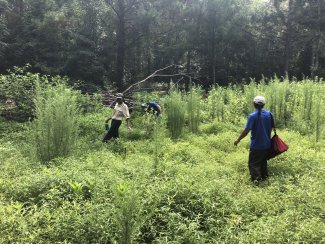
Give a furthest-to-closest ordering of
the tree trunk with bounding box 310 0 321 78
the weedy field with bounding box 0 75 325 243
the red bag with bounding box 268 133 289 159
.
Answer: the tree trunk with bounding box 310 0 321 78 → the red bag with bounding box 268 133 289 159 → the weedy field with bounding box 0 75 325 243

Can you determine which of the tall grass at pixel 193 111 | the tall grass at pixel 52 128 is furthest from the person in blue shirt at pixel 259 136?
the tall grass at pixel 193 111

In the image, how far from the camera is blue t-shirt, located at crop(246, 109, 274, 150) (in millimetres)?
5445

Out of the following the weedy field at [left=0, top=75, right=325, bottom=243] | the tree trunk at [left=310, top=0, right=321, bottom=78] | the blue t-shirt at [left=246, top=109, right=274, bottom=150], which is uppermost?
the tree trunk at [left=310, top=0, right=321, bottom=78]

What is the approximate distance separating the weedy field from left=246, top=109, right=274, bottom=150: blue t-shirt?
565 mm

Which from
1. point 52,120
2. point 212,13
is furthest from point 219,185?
point 212,13

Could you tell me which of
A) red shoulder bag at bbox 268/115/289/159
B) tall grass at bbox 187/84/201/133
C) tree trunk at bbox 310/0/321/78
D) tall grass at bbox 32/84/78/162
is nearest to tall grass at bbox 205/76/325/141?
tall grass at bbox 187/84/201/133

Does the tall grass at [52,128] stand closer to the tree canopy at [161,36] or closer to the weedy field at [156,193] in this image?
the weedy field at [156,193]

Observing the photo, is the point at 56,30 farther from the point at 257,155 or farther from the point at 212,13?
the point at 257,155

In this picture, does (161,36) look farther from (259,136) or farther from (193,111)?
(259,136)

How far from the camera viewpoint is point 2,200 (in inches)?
167

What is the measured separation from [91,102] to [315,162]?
7.39 meters

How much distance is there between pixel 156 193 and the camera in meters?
4.14

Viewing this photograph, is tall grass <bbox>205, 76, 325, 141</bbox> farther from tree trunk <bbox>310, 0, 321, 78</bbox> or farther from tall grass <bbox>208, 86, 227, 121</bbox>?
tree trunk <bbox>310, 0, 321, 78</bbox>

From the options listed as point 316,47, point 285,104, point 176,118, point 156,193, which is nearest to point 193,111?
point 176,118
